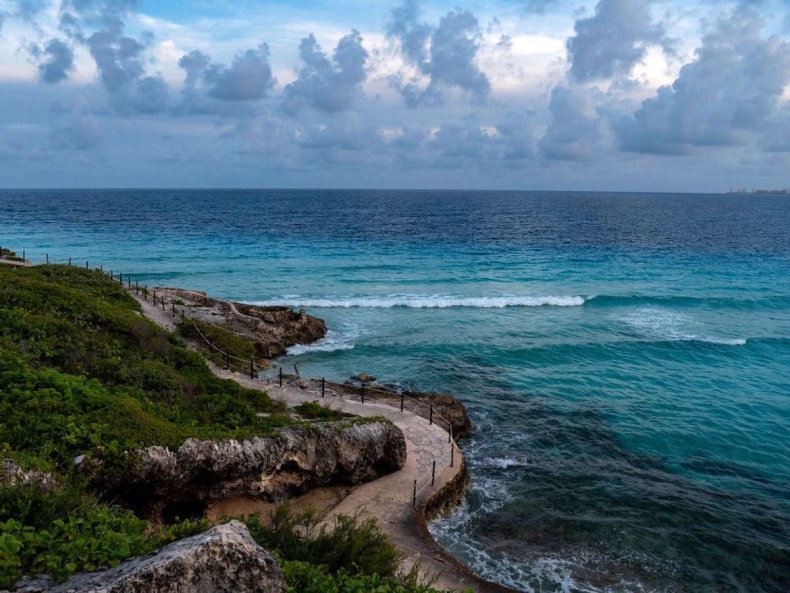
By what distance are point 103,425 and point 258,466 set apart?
13.8 ft

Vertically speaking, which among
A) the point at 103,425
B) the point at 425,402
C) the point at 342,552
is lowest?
the point at 425,402

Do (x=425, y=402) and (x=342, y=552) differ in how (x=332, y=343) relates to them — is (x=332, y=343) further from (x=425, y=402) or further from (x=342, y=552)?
(x=342, y=552)

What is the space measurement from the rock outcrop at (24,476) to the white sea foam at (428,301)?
112 feet

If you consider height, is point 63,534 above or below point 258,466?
above

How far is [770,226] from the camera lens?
125 meters

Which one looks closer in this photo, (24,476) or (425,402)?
(24,476)

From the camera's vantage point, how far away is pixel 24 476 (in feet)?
37.9

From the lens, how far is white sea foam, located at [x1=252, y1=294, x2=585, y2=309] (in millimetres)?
46412

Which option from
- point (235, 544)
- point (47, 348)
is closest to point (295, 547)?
point (235, 544)

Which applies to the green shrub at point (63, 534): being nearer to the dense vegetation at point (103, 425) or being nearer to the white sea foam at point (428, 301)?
the dense vegetation at point (103, 425)

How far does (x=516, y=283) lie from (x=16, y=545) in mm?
51303

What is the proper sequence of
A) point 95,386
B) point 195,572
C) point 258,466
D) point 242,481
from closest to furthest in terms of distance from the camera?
point 195,572, point 242,481, point 258,466, point 95,386

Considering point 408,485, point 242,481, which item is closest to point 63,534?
point 242,481

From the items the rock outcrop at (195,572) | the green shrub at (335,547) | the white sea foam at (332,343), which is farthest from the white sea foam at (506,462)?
the rock outcrop at (195,572)
